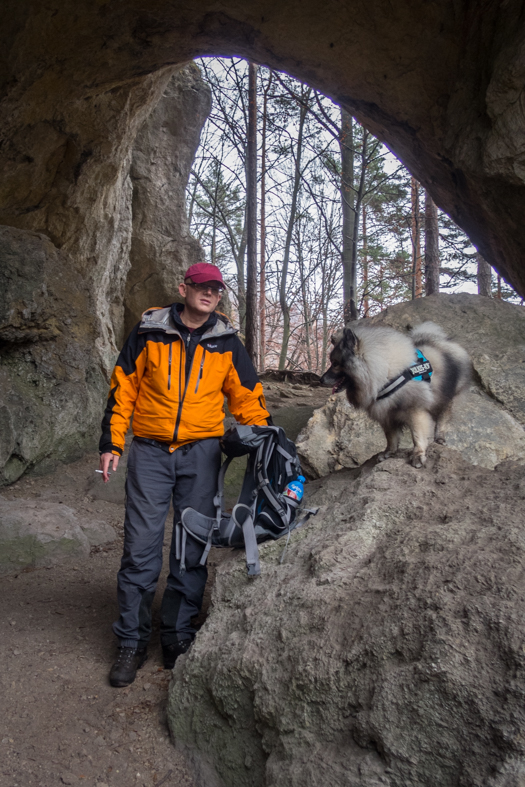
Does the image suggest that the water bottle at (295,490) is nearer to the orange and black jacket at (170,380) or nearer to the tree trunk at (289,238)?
the orange and black jacket at (170,380)

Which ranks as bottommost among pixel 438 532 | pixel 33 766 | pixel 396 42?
pixel 33 766

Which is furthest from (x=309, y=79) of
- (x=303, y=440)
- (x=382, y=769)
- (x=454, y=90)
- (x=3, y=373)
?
(x=382, y=769)

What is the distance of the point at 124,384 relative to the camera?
11.3 feet

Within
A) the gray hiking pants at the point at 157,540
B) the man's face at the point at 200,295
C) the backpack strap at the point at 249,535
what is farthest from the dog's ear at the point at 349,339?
the backpack strap at the point at 249,535

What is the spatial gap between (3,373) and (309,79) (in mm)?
4805

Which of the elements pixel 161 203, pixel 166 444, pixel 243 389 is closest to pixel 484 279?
pixel 161 203

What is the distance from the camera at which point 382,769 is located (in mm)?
1793

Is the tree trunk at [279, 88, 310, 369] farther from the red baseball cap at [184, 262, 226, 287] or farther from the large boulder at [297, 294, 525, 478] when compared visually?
the red baseball cap at [184, 262, 226, 287]

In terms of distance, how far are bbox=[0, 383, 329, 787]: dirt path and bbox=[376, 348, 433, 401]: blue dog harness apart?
7.41ft

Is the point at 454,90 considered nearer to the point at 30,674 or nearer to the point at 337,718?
the point at 337,718

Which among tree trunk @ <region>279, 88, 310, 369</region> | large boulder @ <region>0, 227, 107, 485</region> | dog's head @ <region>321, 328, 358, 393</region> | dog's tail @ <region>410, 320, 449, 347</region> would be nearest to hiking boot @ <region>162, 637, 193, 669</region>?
dog's head @ <region>321, 328, 358, 393</region>

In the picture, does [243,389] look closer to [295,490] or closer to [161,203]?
[295,490]

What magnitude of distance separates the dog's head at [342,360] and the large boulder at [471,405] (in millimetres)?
1240

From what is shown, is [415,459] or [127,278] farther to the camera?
[127,278]
